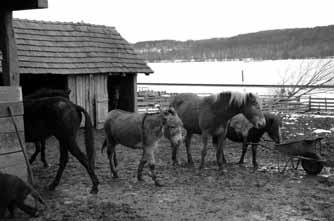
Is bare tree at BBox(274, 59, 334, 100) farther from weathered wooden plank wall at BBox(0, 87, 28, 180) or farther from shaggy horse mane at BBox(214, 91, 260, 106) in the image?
weathered wooden plank wall at BBox(0, 87, 28, 180)

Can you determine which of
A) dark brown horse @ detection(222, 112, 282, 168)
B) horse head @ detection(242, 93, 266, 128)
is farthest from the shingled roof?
horse head @ detection(242, 93, 266, 128)

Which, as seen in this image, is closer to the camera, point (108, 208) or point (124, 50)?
point (108, 208)

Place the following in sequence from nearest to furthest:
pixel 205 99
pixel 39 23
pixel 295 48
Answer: pixel 205 99 < pixel 39 23 < pixel 295 48

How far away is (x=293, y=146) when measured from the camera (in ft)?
27.7

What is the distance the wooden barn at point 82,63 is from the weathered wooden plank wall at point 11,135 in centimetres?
683

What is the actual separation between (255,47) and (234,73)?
8.03 meters

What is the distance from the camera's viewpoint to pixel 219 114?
8.95 meters

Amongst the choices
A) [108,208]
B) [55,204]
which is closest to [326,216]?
[108,208]

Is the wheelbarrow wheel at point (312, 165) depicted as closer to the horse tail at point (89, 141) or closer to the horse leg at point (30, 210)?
the horse tail at point (89, 141)

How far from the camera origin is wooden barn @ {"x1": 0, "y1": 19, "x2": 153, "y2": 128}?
14062 millimetres

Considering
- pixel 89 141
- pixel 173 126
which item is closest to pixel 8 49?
pixel 89 141

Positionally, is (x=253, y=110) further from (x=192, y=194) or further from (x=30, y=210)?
(x=30, y=210)

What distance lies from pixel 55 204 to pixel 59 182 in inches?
48.7

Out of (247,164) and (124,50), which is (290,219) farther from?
(124,50)
